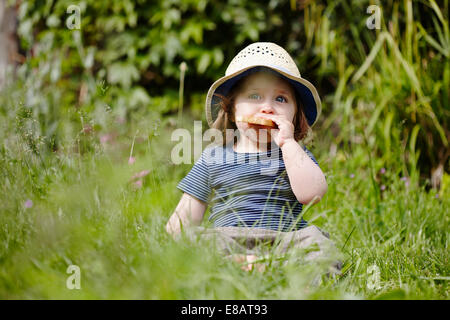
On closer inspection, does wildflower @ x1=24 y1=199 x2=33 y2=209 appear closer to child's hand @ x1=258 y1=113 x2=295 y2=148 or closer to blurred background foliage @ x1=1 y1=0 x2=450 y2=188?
child's hand @ x1=258 y1=113 x2=295 y2=148

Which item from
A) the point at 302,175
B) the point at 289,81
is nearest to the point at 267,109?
the point at 289,81

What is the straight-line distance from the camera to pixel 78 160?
5.27 feet

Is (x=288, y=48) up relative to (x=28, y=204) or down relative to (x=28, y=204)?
up

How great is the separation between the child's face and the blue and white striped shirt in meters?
0.10

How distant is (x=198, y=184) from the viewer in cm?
177

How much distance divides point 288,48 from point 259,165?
2.32m

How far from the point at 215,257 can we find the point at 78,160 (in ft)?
2.24

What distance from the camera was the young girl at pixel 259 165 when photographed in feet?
5.30

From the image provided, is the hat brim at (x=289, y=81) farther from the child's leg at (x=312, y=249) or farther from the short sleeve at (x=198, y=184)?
the child's leg at (x=312, y=249)

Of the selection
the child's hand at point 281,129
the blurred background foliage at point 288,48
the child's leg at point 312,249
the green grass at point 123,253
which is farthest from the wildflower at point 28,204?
the blurred background foliage at point 288,48

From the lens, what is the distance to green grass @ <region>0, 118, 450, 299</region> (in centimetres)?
108

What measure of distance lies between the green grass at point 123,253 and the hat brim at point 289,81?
0.31m

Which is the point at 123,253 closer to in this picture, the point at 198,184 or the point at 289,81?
the point at 198,184
